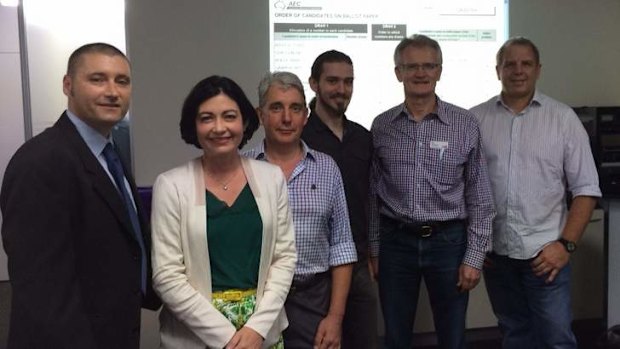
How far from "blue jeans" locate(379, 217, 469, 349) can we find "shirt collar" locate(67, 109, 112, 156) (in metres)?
1.25

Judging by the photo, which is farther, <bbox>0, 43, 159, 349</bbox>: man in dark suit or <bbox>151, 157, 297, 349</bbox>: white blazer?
<bbox>151, 157, 297, 349</bbox>: white blazer

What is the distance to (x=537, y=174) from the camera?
2293 millimetres

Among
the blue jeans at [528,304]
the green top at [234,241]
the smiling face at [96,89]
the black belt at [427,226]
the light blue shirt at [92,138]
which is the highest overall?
the smiling face at [96,89]

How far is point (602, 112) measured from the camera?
332 centimetres

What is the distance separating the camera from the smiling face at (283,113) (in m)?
1.78

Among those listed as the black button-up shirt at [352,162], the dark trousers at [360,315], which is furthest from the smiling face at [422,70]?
the dark trousers at [360,315]

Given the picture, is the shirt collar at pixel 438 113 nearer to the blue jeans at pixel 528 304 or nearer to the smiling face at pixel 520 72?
the smiling face at pixel 520 72

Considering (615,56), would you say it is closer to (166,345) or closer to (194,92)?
(194,92)

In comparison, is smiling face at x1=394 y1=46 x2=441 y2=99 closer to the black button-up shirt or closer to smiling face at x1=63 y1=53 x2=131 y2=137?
the black button-up shirt

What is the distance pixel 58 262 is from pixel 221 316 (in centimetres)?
46

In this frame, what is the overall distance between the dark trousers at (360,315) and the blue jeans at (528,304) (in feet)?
2.05

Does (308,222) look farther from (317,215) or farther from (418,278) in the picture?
(418,278)

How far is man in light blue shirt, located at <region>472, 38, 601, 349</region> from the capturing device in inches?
90.1

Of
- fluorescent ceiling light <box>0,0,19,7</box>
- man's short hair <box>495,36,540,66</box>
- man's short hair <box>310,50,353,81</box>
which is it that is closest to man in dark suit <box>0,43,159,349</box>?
man's short hair <box>310,50,353,81</box>
